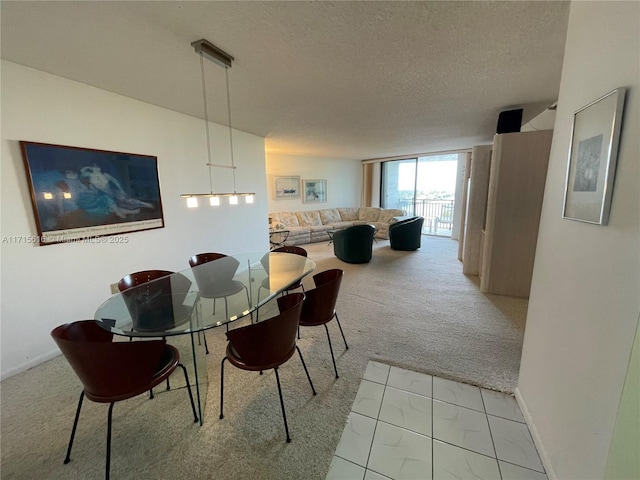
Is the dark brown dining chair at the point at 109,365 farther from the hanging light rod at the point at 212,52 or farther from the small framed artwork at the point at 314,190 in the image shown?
the small framed artwork at the point at 314,190

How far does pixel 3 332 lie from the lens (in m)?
1.97

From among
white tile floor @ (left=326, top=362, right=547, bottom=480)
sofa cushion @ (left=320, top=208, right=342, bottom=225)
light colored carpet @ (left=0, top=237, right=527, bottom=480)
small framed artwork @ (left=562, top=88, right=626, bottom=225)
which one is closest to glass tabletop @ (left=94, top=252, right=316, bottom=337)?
light colored carpet @ (left=0, top=237, right=527, bottom=480)

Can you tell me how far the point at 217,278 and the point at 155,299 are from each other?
1.89 feet

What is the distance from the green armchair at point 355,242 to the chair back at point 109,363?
149 inches

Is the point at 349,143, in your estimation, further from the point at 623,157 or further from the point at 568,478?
the point at 568,478

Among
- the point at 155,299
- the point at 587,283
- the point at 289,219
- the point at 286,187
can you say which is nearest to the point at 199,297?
the point at 155,299

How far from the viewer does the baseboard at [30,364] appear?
201 centimetres

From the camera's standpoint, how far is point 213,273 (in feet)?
8.39

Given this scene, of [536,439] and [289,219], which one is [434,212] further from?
[536,439]

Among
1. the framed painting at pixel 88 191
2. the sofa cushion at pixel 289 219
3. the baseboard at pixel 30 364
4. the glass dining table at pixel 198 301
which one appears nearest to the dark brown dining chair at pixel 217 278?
the glass dining table at pixel 198 301

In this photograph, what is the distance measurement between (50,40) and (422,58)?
2567 mm

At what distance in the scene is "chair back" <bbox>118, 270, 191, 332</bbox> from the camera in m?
1.62

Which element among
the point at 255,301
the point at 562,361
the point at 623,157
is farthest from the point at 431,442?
the point at 623,157

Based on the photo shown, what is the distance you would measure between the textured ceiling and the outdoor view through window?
4.22 meters
